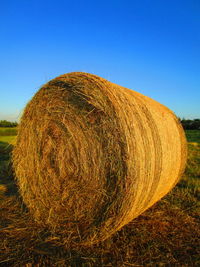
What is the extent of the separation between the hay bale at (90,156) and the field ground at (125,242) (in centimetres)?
22

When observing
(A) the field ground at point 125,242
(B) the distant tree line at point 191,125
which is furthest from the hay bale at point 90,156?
(B) the distant tree line at point 191,125

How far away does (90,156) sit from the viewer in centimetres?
308

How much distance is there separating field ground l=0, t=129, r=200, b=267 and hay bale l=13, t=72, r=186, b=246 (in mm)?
216

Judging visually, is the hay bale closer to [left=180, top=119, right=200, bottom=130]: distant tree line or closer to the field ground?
the field ground

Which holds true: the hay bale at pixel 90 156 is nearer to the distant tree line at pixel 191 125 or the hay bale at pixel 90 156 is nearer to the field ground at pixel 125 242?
the field ground at pixel 125 242

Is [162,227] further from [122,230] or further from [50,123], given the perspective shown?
[50,123]

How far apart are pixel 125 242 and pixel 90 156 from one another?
3.91 feet

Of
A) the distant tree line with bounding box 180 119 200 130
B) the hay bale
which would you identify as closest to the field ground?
the hay bale

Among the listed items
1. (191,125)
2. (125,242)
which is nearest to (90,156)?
(125,242)

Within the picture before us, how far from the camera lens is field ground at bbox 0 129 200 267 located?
2.54m

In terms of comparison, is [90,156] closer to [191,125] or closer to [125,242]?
Answer: [125,242]

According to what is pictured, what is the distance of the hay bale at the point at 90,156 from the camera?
8.77ft

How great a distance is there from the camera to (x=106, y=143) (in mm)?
2844

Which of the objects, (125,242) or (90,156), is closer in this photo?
(125,242)
